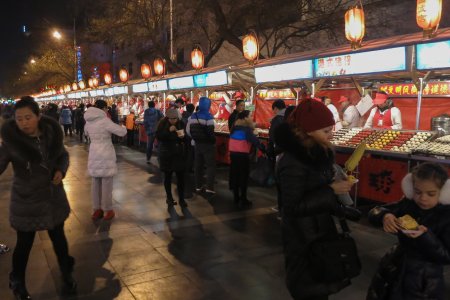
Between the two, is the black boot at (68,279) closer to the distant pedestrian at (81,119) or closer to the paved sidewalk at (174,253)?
the paved sidewalk at (174,253)

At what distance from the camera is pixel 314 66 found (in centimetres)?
831

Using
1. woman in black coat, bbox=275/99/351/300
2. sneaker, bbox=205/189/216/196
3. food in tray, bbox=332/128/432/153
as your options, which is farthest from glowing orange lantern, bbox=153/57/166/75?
woman in black coat, bbox=275/99/351/300

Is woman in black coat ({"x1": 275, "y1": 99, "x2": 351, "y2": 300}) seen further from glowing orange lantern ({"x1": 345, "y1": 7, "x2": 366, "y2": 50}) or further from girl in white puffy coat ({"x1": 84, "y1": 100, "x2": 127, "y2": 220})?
glowing orange lantern ({"x1": 345, "y1": 7, "x2": 366, "y2": 50})

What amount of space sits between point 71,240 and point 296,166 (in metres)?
4.21

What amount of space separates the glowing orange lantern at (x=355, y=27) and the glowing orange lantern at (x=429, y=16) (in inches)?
52.6

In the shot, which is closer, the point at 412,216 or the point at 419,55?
the point at 412,216

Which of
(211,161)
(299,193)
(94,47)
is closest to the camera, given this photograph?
(299,193)

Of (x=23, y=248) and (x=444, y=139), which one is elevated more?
(x=444, y=139)

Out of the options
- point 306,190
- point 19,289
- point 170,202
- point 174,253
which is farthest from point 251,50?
point 306,190

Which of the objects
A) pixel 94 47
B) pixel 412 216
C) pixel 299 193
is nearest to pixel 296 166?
pixel 299 193

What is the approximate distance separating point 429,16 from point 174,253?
5.45m

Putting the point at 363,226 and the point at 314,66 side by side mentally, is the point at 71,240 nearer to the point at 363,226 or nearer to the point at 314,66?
the point at 363,226

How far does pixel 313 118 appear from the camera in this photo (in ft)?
7.93

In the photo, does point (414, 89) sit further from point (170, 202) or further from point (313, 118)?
point (313, 118)
